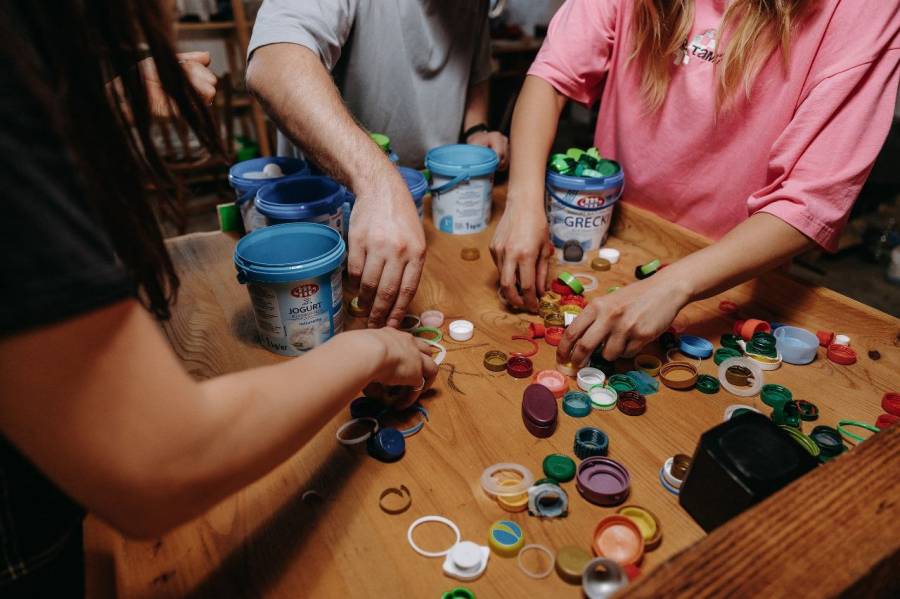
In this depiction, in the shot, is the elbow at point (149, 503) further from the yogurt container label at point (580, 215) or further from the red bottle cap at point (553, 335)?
the yogurt container label at point (580, 215)

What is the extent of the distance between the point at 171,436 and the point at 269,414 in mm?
85

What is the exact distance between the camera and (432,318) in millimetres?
950

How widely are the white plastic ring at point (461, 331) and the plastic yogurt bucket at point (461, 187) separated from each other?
0.38 meters

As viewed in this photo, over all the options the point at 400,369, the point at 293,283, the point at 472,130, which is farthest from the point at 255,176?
the point at 472,130

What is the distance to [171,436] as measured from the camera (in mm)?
391

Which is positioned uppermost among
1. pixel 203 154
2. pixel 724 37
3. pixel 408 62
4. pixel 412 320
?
pixel 724 37

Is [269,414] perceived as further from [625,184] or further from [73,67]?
[625,184]

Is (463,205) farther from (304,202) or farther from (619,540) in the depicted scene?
(619,540)

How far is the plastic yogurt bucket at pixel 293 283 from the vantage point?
30.9 inches

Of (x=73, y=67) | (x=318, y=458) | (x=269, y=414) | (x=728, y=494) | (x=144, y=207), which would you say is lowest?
(x=318, y=458)

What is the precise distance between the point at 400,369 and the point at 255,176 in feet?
2.15

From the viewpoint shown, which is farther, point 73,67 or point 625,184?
point 625,184

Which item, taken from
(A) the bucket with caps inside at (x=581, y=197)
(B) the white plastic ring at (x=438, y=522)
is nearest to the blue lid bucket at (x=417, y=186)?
(A) the bucket with caps inside at (x=581, y=197)

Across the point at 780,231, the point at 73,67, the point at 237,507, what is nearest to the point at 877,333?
the point at 780,231
